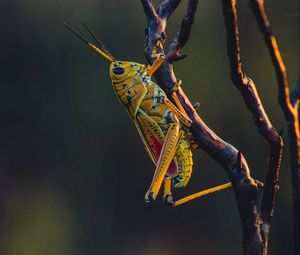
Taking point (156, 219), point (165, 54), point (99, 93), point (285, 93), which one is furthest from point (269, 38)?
point (99, 93)

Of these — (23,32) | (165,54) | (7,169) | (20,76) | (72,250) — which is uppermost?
(23,32)

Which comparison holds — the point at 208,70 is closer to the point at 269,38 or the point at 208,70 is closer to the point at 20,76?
the point at 20,76

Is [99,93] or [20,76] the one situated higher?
[20,76]

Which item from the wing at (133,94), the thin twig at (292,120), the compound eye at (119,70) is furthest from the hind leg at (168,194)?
the thin twig at (292,120)

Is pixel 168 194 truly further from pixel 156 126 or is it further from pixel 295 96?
pixel 295 96

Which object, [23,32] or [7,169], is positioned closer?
[7,169]

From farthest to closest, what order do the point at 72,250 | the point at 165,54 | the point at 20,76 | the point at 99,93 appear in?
the point at 20,76
the point at 99,93
the point at 72,250
the point at 165,54

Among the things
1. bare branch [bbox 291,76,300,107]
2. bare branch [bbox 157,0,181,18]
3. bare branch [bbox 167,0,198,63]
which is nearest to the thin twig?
bare branch [bbox 291,76,300,107]

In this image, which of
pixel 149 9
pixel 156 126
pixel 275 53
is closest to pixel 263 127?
pixel 275 53

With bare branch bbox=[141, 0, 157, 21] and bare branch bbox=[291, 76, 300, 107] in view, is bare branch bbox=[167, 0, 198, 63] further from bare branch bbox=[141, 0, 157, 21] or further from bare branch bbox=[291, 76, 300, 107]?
bare branch bbox=[291, 76, 300, 107]
